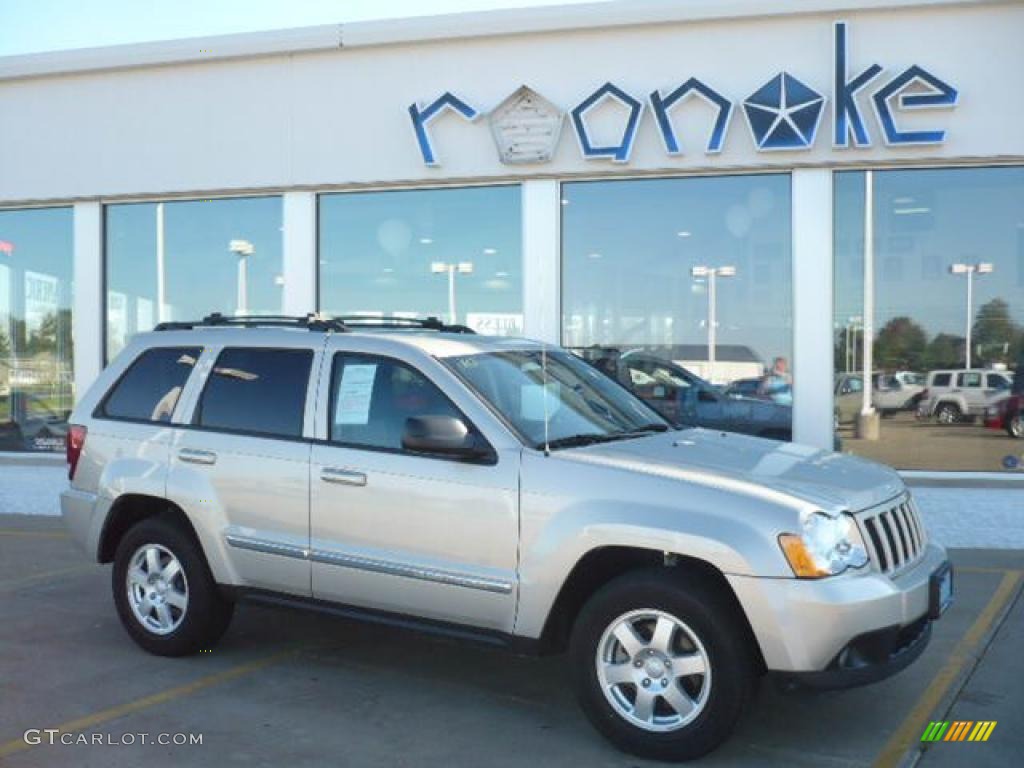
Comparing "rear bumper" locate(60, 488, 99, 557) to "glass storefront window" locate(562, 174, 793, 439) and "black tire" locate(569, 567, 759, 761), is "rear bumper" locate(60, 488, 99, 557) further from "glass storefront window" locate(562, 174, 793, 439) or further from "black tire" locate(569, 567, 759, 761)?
"glass storefront window" locate(562, 174, 793, 439)

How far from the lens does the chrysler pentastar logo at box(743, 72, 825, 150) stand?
373 inches

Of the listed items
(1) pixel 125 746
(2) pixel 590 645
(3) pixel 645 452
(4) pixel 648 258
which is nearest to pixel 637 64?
(4) pixel 648 258

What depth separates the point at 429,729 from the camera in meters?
4.83

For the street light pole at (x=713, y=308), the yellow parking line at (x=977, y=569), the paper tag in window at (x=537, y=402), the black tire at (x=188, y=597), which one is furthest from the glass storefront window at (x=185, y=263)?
the yellow parking line at (x=977, y=569)

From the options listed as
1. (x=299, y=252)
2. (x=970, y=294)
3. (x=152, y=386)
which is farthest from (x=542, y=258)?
(x=152, y=386)

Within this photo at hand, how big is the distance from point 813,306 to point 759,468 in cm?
532

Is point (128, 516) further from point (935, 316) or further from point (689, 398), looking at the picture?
point (935, 316)

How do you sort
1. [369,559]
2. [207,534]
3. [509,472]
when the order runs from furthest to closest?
[207,534] → [369,559] → [509,472]

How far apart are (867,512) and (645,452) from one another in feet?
3.31

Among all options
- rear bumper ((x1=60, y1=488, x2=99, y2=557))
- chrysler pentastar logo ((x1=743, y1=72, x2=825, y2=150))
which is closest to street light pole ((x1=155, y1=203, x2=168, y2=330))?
rear bumper ((x1=60, y1=488, x2=99, y2=557))

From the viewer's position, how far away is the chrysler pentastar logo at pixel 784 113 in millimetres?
9477

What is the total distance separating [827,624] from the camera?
414 centimetres

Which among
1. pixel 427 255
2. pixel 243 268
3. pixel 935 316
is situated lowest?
pixel 935 316

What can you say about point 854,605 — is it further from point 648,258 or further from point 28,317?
point 28,317
